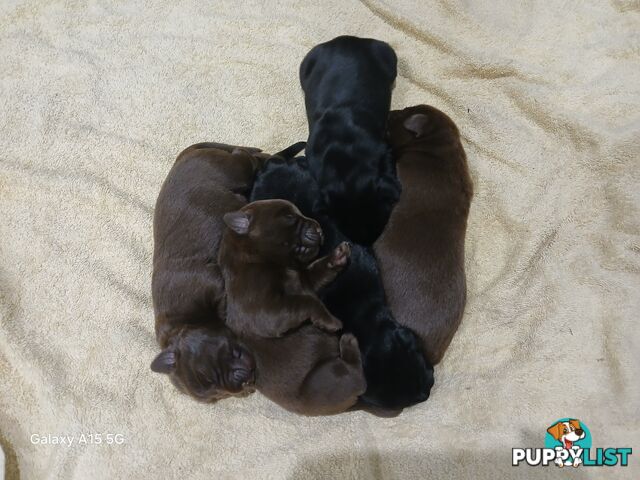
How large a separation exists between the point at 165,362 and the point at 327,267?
760 mm

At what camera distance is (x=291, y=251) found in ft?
7.91

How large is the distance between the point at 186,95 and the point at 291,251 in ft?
3.92

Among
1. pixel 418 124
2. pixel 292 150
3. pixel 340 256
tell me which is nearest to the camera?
pixel 340 256

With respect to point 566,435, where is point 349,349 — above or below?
above

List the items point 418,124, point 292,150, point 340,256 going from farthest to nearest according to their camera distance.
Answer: point 292,150, point 418,124, point 340,256

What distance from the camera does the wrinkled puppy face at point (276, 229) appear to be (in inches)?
92.7

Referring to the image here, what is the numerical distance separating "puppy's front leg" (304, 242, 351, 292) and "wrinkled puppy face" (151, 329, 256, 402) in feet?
1.34

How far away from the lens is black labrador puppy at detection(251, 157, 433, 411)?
2311 millimetres

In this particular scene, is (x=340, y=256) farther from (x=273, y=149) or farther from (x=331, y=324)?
(x=273, y=149)

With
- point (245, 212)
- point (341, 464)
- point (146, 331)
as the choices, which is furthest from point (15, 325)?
point (341, 464)

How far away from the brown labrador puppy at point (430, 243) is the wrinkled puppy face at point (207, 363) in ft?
2.18

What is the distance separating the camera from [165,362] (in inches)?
91.3

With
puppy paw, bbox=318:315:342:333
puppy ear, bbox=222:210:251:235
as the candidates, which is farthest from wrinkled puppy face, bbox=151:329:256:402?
puppy ear, bbox=222:210:251:235

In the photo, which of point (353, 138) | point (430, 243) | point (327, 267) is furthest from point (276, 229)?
point (430, 243)
